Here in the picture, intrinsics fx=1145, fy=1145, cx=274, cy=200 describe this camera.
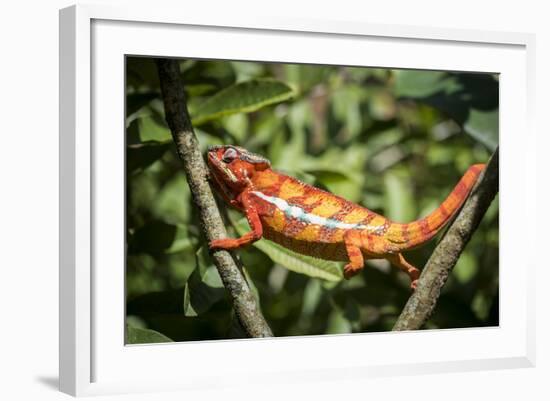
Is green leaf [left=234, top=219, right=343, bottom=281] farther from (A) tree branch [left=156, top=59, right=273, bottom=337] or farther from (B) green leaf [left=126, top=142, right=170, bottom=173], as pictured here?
(B) green leaf [left=126, top=142, right=170, bottom=173]

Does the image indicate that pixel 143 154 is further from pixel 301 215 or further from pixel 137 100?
pixel 301 215

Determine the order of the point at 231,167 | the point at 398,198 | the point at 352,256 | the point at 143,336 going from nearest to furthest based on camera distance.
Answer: the point at 143,336 < the point at 231,167 < the point at 352,256 < the point at 398,198

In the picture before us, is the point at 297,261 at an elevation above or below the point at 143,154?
below

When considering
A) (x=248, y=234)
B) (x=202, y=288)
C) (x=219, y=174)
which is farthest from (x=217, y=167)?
(x=202, y=288)

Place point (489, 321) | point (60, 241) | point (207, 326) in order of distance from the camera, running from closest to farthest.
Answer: point (60, 241)
point (207, 326)
point (489, 321)

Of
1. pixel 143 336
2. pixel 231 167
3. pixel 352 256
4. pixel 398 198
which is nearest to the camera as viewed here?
pixel 143 336

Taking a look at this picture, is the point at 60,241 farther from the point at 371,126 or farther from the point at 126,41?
the point at 371,126

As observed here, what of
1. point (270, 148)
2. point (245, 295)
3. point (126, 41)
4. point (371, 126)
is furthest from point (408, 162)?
point (126, 41)

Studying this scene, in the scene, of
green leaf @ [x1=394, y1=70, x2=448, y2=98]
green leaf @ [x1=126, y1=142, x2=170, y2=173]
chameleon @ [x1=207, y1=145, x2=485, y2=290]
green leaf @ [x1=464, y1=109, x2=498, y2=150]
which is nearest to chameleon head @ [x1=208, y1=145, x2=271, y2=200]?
chameleon @ [x1=207, y1=145, x2=485, y2=290]
